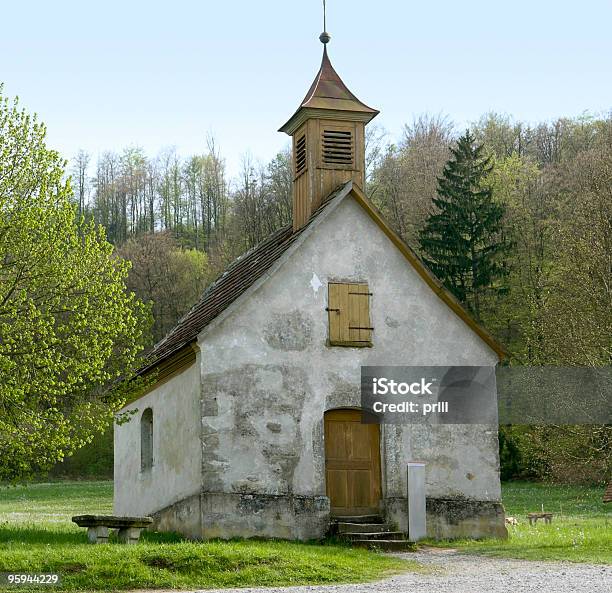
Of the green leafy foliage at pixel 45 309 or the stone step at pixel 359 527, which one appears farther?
the stone step at pixel 359 527

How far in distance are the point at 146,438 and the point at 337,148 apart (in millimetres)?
8416

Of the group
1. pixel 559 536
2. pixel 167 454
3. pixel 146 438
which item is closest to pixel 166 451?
pixel 167 454

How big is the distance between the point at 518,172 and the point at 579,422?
34629 mm

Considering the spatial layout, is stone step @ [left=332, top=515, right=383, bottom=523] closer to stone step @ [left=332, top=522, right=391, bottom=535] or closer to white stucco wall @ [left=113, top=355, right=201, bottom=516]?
stone step @ [left=332, top=522, right=391, bottom=535]

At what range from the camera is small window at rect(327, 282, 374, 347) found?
22516 millimetres

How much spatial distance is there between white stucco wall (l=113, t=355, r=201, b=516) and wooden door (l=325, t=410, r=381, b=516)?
278 centimetres

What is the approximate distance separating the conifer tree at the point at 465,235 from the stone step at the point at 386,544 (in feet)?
110

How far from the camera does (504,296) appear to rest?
55875 mm

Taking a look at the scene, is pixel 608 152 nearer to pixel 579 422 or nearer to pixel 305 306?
pixel 579 422

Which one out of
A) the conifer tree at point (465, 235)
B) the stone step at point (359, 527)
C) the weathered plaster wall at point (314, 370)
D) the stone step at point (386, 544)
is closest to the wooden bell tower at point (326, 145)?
the weathered plaster wall at point (314, 370)

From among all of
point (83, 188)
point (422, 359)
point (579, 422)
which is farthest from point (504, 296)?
point (83, 188)

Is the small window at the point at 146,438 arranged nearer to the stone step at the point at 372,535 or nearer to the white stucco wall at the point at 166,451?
the white stucco wall at the point at 166,451

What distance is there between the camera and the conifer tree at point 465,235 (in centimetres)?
5503

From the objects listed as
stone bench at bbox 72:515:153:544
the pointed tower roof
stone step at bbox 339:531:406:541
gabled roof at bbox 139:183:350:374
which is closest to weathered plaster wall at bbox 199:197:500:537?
gabled roof at bbox 139:183:350:374
